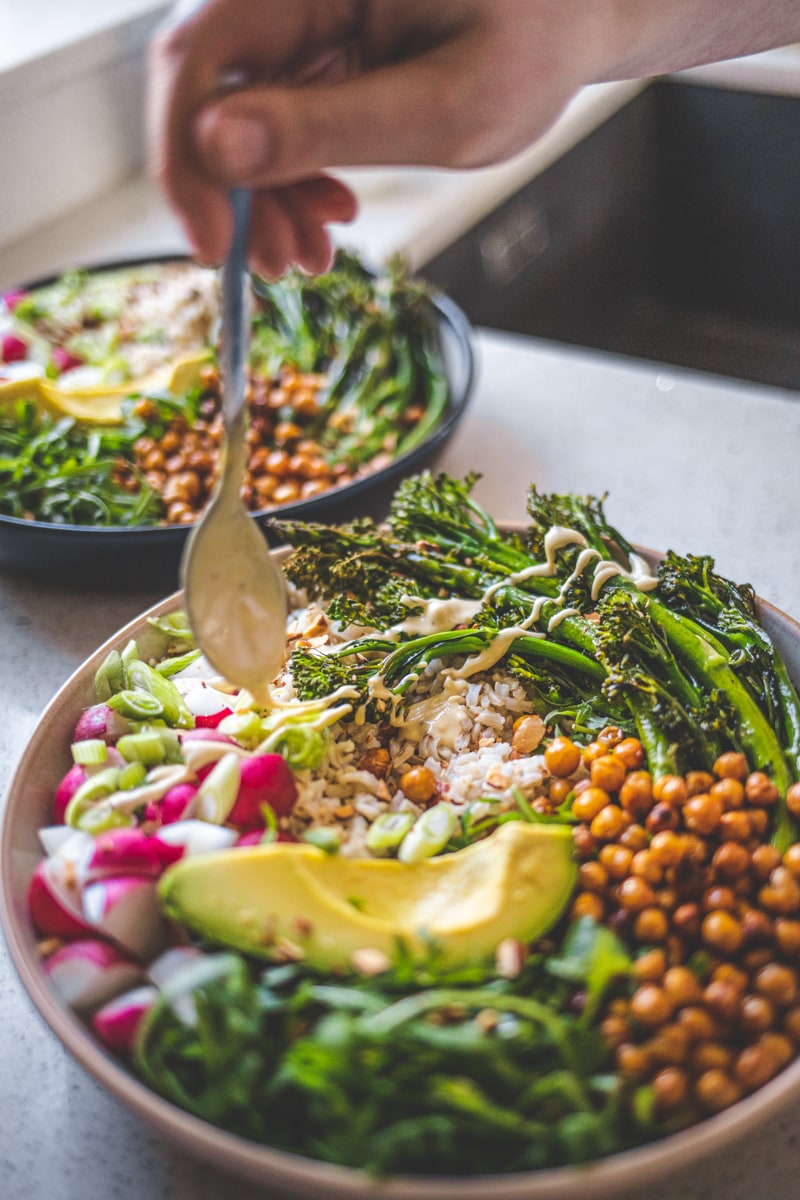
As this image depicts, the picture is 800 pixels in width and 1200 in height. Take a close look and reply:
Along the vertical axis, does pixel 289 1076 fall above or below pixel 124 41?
below

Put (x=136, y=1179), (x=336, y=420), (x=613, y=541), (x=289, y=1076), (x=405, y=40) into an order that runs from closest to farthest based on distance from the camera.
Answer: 1. (x=289, y=1076)
2. (x=136, y=1179)
3. (x=405, y=40)
4. (x=613, y=541)
5. (x=336, y=420)

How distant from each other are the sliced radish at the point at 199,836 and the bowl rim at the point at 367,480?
46 centimetres

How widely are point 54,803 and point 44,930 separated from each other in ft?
0.50

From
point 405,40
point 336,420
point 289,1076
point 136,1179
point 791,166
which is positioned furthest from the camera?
point 791,166

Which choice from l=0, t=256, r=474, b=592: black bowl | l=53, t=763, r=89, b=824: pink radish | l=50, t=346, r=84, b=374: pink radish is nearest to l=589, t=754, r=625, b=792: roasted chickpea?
l=53, t=763, r=89, b=824: pink radish

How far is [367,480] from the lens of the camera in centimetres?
139

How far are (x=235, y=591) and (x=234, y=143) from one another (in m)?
0.38

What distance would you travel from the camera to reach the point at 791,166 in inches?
105

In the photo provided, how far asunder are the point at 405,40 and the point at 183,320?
98 centimetres

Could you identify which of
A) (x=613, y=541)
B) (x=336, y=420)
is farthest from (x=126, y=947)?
(x=336, y=420)

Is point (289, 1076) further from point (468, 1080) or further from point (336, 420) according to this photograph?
point (336, 420)

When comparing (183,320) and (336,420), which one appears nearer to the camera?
(336,420)

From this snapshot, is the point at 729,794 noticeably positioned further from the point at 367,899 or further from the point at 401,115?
the point at 401,115

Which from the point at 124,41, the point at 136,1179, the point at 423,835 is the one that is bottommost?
the point at 136,1179
